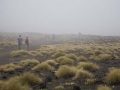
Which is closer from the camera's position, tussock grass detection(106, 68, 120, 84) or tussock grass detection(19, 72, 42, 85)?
tussock grass detection(106, 68, 120, 84)

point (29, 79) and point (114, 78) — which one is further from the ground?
point (114, 78)

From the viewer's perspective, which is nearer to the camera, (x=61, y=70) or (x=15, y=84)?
(x=15, y=84)

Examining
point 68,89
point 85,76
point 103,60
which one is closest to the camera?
point 68,89

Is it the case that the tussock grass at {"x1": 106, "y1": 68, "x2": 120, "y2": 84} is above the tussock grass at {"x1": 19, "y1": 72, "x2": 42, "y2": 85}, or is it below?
above

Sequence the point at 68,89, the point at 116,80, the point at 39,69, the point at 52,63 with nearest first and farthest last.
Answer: the point at 68,89, the point at 116,80, the point at 39,69, the point at 52,63

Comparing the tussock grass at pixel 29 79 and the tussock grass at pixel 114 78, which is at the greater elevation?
the tussock grass at pixel 114 78

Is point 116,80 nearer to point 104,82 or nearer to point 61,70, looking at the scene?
point 104,82

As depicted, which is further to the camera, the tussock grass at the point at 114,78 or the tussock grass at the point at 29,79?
the tussock grass at the point at 29,79

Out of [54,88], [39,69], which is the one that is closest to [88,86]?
[54,88]

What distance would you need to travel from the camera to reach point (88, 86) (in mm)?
9367

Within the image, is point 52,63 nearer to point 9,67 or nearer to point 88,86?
point 9,67

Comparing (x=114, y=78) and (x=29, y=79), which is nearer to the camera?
(x=114, y=78)

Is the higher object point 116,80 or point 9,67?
point 116,80

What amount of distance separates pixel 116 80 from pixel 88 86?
1.38 metres
